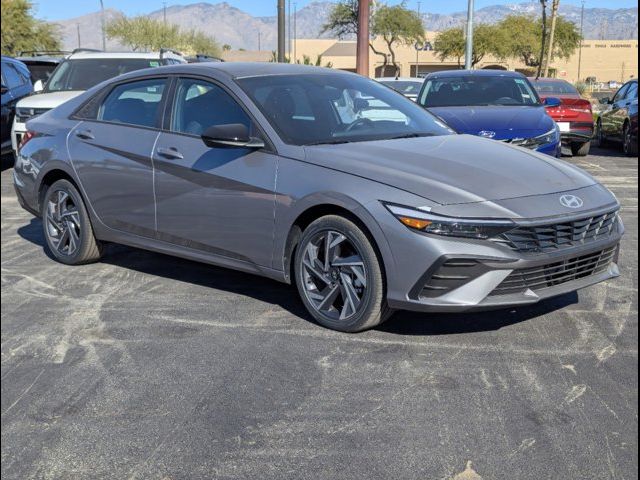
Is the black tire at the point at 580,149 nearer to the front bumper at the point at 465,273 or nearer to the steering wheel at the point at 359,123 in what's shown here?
the steering wheel at the point at 359,123

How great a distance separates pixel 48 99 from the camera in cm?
1141

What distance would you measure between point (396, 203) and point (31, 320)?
85.2 inches

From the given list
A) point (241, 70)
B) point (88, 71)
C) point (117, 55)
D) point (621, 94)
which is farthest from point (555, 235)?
point (621, 94)

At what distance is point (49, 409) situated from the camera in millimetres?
3512

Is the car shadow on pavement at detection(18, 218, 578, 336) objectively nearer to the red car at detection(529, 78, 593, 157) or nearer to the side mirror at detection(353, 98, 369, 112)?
A: the side mirror at detection(353, 98, 369, 112)

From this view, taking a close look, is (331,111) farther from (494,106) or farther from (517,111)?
(494,106)

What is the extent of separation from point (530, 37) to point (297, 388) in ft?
214

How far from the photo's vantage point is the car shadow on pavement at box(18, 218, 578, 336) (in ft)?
15.7

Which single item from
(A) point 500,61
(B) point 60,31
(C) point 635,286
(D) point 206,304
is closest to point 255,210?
(D) point 206,304

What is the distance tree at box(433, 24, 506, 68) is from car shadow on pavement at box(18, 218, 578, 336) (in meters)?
58.2

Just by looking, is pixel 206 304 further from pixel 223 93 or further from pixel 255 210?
pixel 223 93

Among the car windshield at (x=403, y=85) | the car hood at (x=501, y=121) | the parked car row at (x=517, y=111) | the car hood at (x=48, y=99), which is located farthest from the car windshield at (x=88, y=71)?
the car windshield at (x=403, y=85)

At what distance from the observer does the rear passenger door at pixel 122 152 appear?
5613 mm

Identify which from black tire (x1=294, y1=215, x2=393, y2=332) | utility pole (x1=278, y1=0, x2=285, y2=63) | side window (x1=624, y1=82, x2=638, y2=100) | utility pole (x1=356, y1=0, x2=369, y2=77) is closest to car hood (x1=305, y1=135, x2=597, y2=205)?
black tire (x1=294, y1=215, x2=393, y2=332)
